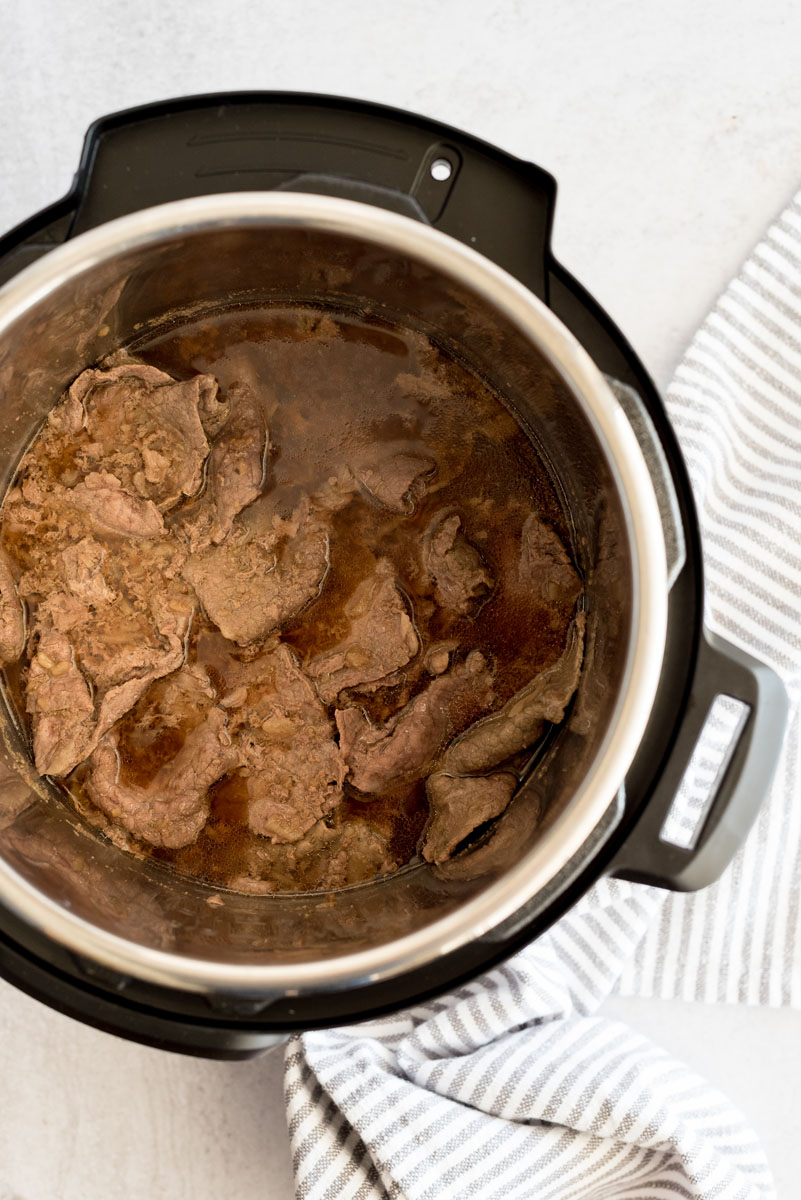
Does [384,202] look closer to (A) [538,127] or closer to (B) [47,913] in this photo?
(A) [538,127]

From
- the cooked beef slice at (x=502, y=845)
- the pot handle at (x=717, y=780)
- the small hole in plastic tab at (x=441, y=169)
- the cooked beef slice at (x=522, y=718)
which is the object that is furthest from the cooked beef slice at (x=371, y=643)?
the small hole in plastic tab at (x=441, y=169)

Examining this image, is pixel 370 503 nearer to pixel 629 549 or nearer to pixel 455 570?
pixel 455 570

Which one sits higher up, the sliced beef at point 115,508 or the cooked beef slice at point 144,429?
the cooked beef slice at point 144,429

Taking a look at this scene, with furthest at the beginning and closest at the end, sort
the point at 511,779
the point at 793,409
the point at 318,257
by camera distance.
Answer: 1. the point at 793,409
2. the point at 511,779
3. the point at 318,257

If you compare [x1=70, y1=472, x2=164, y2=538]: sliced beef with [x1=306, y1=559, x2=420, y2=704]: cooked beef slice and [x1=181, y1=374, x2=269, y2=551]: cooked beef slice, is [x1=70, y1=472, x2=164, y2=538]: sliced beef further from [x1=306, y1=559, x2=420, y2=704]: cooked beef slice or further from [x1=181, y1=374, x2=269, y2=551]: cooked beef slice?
[x1=306, y1=559, x2=420, y2=704]: cooked beef slice

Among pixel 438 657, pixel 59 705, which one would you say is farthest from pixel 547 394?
pixel 59 705

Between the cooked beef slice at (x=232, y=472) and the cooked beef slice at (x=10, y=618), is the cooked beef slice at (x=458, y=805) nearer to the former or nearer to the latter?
the cooked beef slice at (x=232, y=472)

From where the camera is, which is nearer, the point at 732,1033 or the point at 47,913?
the point at 47,913

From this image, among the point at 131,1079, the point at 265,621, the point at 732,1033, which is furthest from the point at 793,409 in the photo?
the point at 131,1079
